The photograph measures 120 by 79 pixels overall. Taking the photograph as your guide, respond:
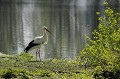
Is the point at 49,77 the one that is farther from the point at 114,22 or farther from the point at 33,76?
the point at 114,22

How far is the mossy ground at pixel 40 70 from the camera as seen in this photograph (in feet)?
41.5

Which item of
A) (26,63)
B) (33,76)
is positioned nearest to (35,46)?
(26,63)

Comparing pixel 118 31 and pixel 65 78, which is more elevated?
pixel 118 31

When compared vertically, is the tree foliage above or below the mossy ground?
above

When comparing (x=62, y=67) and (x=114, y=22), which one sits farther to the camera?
(x=62, y=67)

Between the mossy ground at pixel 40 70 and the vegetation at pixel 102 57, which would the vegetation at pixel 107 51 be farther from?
the mossy ground at pixel 40 70

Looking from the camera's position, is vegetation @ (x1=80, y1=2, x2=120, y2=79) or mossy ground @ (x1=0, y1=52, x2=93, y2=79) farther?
mossy ground @ (x1=0, y1=52, x2=93, y2=79)

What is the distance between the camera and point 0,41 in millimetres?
41781

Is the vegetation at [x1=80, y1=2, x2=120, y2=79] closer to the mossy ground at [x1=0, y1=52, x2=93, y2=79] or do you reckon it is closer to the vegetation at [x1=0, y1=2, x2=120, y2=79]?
the vegetation at [x1=0, y1=2, x2=120, y2=79]

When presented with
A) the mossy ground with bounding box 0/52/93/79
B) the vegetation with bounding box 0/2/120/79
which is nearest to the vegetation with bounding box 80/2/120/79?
the vegetation with bounding box 0/2/120/79

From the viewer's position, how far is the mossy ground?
498 inches

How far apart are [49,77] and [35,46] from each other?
26.3ft

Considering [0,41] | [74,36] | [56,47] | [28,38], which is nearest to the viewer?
[56,47]

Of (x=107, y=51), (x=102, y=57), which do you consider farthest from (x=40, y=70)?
(x=107, y=51)
